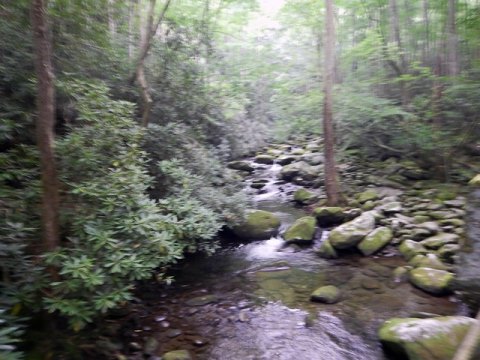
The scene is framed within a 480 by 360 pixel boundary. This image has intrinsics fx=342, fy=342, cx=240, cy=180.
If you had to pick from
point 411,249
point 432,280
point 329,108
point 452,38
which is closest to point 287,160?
point 329,108

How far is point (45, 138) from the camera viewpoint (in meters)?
3.86

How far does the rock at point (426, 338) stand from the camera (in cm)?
375

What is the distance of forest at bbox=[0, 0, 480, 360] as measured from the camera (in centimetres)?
390

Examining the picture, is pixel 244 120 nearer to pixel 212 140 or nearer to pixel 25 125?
pixel 212 140

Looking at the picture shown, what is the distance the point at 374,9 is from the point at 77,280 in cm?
1294

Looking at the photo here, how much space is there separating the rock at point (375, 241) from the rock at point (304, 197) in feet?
11.7

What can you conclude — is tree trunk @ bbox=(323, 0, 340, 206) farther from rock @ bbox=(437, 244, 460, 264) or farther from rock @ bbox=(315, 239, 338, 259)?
rock @ bbox=(437, 244, 460, 264)

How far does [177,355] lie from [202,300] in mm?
1546

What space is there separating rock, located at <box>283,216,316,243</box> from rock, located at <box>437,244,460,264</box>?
269cm

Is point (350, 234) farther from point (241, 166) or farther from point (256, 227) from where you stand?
point (241, 166)

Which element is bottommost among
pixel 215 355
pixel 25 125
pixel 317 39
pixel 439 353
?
pixel 215 355

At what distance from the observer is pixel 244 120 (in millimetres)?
15953

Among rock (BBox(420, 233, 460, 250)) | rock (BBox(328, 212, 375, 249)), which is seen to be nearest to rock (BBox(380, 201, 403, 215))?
rock (BBox(328, 212, 375, 249))

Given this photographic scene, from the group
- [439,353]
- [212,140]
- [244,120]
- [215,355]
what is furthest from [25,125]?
[244,120]
